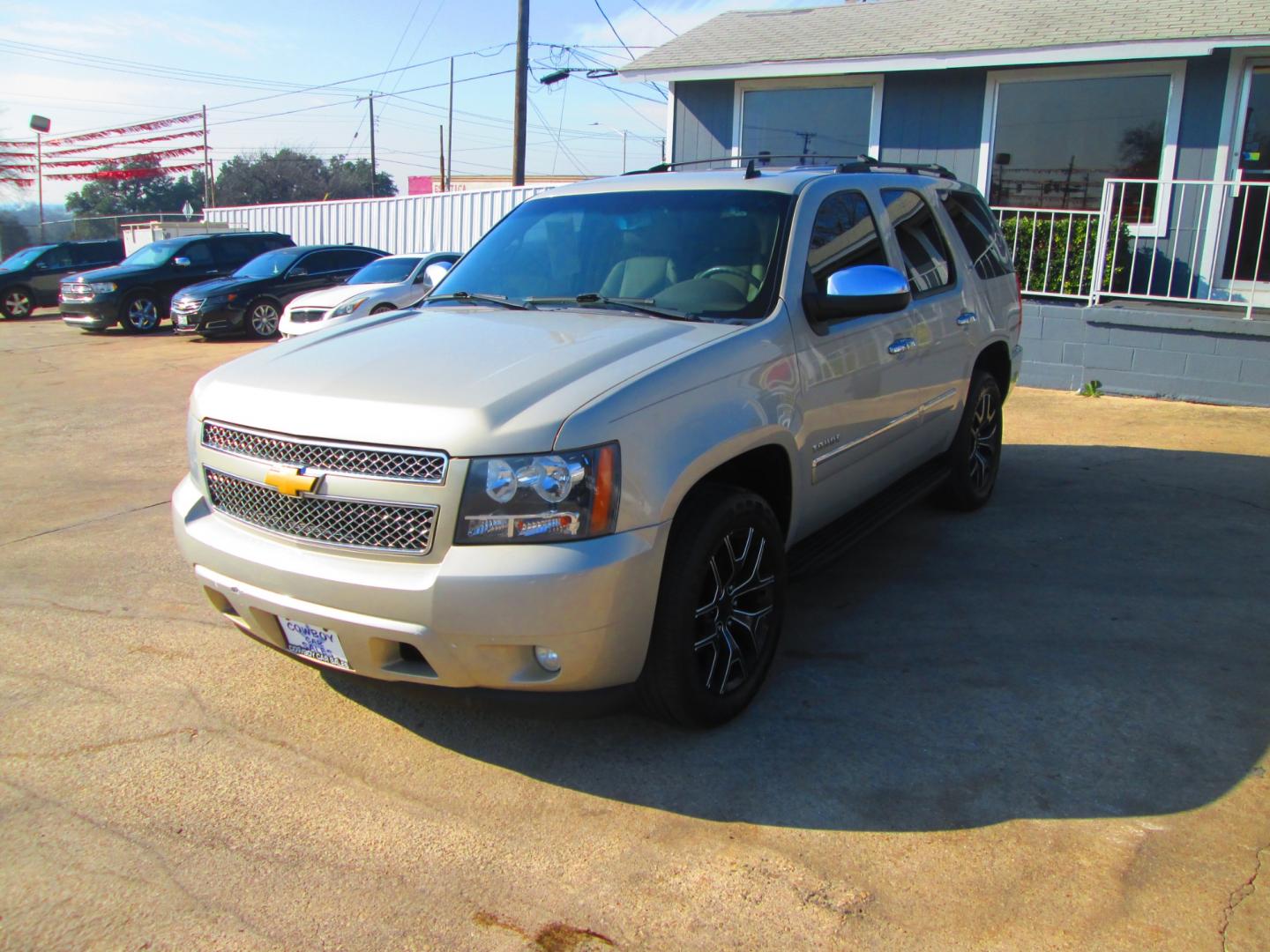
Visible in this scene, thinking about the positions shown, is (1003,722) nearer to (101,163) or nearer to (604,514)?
(604,514)

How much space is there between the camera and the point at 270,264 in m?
17.7

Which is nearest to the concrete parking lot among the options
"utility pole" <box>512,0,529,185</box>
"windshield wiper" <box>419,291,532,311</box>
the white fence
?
"windshield wiper" <box>419,291,532,311</box>

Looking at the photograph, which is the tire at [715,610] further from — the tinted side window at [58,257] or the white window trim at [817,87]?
the tinted side window at [58,257]

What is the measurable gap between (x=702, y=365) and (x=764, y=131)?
11594 millimetres

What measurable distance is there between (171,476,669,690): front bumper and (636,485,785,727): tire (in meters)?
0.12

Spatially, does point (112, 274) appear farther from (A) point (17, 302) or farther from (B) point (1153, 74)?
(B) point (1153, 74)

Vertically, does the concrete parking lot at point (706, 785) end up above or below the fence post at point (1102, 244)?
below

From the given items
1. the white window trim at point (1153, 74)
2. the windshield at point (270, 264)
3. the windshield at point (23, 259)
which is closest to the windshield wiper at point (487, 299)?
the white window trim at point (1153, 74)

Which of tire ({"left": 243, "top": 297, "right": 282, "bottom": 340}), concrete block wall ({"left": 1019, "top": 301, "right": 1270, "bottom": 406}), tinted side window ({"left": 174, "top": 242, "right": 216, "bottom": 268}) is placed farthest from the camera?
tinted side window ({"left": 174, "top": 242, "right": 216, "bottom": 268})

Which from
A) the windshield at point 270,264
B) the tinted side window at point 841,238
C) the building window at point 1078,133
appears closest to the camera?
the tinted side window at point 841,238

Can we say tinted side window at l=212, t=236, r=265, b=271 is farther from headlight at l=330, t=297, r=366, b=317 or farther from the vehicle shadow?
the vehicle shadow

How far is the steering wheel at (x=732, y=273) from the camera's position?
3.96m

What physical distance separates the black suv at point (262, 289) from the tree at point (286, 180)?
182 ft

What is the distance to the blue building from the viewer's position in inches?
384
